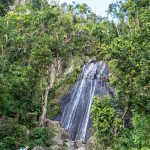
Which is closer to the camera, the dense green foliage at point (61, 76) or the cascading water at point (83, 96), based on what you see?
the dense green foliage at point (61, 76)

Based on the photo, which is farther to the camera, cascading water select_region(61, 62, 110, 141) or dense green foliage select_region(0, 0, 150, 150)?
cascading water select_region(61, 62, 110, 141)

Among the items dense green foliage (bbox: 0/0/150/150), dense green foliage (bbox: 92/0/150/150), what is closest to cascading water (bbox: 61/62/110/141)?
dense green foliage (bbox: 0/0/150/150)

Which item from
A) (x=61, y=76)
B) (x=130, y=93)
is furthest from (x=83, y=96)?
(x=130, y=93)

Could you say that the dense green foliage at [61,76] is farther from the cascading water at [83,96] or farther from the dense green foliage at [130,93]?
the cascading water at [83,96]

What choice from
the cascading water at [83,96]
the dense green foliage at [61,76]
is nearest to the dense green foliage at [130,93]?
the dense green foliage at [61,76]

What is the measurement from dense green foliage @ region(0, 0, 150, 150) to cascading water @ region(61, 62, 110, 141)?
3.01 feet

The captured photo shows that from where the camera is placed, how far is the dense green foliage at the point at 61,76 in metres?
14.3

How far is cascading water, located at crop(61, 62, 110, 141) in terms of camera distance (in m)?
22.5

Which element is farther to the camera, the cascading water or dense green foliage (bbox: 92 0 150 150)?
the cascading water

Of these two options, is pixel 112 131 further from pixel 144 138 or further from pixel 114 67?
pixel 114 67

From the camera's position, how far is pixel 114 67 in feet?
49.9

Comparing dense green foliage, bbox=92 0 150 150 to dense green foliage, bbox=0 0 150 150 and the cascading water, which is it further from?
the cascading water

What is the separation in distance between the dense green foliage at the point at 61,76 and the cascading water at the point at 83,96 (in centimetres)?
92

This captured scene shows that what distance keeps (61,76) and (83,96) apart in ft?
12.9
